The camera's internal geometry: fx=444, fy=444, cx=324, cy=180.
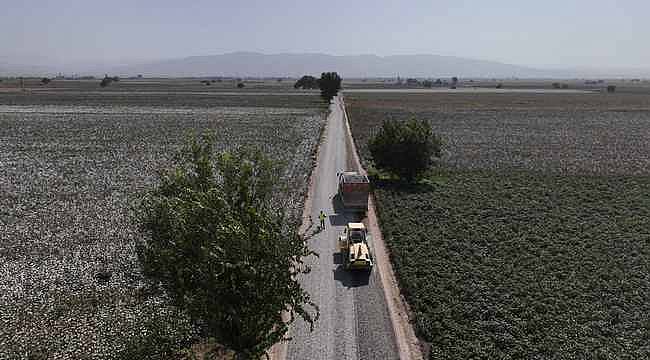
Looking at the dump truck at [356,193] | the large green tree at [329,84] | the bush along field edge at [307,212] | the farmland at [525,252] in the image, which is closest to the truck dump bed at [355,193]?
the dump truck at [356,193]

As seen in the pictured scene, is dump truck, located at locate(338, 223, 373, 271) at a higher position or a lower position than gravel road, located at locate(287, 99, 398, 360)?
higher

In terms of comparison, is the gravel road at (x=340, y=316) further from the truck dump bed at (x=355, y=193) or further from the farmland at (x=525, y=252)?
the truck dump bed at (x=355, y=193)

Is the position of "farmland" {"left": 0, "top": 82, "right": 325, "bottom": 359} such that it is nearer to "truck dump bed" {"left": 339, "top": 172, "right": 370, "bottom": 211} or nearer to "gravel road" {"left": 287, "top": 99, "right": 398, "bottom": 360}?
"truck dump bed" {"left": 339, "top": 172, "right": 370, "bottom": 211}

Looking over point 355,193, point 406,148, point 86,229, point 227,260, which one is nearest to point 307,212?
point 355,193

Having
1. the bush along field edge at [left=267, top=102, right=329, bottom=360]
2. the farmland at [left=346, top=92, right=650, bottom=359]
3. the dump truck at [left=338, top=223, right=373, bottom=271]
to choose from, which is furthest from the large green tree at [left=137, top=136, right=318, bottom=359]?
the dump truck at [left=338, top=223, right=373, bottom=271]

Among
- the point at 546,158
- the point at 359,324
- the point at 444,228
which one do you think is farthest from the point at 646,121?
the point at 359,324

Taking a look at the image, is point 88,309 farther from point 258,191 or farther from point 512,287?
point 512,287
